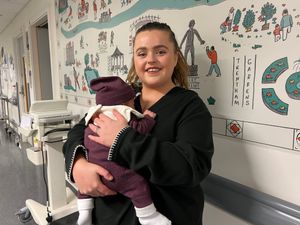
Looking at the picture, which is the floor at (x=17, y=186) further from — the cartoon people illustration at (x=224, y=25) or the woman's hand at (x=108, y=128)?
the cartoon people illustration at (x=224, y=25)

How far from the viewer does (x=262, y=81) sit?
88 centimetres

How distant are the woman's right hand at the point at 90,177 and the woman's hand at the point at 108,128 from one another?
0.30 feet

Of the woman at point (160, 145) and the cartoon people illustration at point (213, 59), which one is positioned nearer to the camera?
the woman at point (160, 145)

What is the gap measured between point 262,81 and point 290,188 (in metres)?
0.39

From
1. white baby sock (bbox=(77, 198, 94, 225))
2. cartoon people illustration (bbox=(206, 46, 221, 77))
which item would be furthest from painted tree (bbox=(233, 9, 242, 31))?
white baby sock (bbox=(77, 198, 94, 225))

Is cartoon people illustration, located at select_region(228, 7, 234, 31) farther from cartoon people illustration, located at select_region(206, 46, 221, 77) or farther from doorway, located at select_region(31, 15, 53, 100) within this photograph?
doorway, located at select_region(31, 15, 53, 100)

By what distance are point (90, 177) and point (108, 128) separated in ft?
0.59

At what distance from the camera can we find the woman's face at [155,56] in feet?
2.76

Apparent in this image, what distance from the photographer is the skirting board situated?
82 cm

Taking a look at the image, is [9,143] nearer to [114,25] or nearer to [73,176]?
[114,25]

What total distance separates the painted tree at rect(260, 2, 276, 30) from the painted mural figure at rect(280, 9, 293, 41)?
0.04 m

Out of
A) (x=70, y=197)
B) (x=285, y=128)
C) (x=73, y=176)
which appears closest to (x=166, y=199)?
(x=73, y=176)

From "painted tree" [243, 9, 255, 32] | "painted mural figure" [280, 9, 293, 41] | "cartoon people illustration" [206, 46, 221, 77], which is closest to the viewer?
"painted mural figure" [280, 9, 293, 41]

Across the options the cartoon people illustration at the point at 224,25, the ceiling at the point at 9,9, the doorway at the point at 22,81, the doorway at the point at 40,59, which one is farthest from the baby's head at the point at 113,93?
the doorway at the point at 22,81
